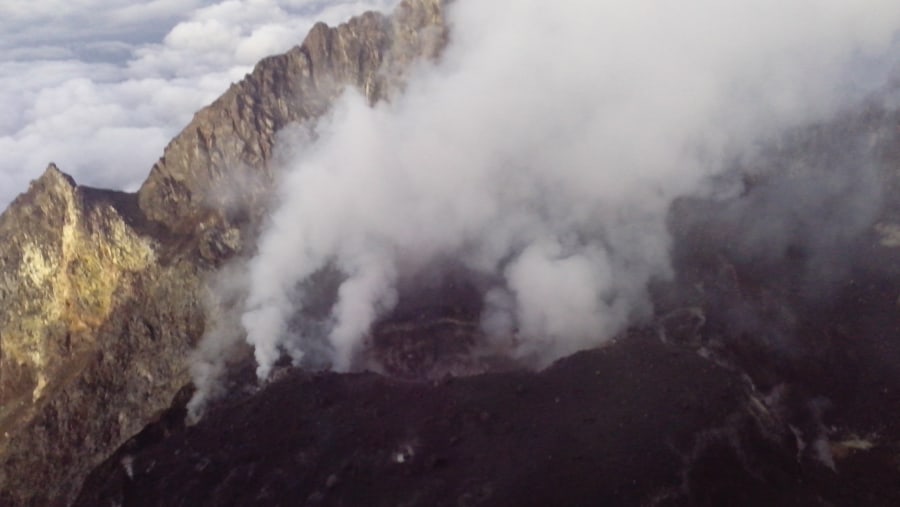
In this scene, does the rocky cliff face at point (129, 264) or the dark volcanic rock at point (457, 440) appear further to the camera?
the rocky cliff face at point (129, 264)

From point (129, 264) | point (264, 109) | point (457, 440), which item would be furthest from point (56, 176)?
point (457, 440)

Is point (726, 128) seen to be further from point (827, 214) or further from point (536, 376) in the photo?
point (536, 376)

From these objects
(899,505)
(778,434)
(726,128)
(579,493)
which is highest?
(726,128)

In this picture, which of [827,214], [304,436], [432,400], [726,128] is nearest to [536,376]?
[432,400]

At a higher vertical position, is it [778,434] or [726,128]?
[726,128]

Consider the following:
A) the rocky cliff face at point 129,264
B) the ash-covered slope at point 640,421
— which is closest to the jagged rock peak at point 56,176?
the rocky cliff face at point 129,264

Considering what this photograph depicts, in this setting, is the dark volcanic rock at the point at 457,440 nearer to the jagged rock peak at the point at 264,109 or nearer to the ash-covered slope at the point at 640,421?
the ash-covered slope at the point at 640,421

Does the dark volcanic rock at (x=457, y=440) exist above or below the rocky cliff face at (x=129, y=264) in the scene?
below

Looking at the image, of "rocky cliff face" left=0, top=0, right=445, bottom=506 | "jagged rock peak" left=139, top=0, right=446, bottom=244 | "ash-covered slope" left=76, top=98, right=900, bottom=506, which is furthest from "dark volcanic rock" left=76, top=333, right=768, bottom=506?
"jagged rock peak" left=139, top=0, right=446, bottom=244
